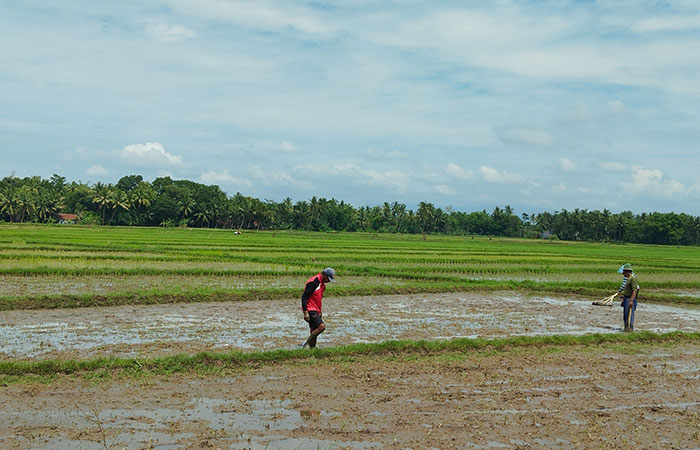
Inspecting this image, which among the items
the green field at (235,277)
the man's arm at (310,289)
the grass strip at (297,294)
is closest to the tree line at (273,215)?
the green field at (235,277)

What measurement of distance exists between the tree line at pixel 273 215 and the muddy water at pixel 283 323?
64519mm

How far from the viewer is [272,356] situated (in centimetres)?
846

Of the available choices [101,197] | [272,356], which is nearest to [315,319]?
[272,356]

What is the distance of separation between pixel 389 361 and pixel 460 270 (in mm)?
17003

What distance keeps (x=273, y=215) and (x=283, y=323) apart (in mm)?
74705

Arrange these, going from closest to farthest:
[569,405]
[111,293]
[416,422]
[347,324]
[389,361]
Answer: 1. [416,422]
2. [569,405]
3. [389,361]
4. [347,324]
5. [111,293]

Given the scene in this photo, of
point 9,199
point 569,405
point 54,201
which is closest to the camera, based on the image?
point 569,405

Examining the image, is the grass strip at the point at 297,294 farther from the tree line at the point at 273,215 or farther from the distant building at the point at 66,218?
the distant building at the point at 66,218

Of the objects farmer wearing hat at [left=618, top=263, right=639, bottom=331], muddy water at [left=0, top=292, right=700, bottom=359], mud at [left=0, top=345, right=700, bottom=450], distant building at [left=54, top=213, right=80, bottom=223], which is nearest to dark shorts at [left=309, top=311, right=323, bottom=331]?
mud at [left=0, top=345, right=700, bottom=450]

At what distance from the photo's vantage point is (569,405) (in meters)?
6.77

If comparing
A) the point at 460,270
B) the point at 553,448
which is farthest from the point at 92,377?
the point at 460,270

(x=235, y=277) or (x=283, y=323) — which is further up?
(x=235, y=277)

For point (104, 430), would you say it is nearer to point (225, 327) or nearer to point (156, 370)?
point (156, 370)

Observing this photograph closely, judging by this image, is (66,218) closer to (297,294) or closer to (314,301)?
(297,294)
